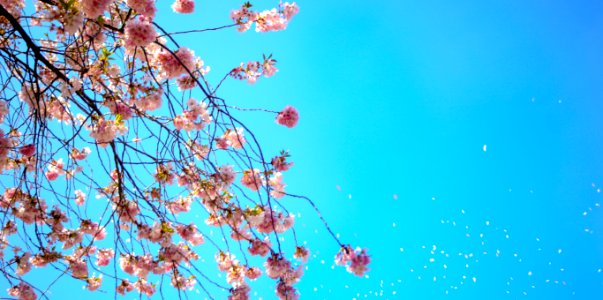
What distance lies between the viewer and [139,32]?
1819mm

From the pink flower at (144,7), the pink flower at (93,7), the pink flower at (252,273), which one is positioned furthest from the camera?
the pink flower at (252,273)

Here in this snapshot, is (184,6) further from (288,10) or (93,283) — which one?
(93,283)

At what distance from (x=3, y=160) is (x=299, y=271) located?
1.20 meters

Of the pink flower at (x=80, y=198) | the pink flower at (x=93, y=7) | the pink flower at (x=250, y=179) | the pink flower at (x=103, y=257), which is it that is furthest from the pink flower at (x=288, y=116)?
the pink flower at (x=80, y=198)

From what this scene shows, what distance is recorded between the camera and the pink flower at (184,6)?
7.91 ft

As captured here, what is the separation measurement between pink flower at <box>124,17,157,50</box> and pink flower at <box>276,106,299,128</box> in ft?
2.42

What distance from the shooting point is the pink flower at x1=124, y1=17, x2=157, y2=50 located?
1817mm

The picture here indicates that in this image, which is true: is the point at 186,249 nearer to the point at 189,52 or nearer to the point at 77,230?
the point at 77,230

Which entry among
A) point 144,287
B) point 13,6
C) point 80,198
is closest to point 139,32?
point 13,6

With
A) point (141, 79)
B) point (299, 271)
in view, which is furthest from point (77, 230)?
point (299, 271)

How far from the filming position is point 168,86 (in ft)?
6.82

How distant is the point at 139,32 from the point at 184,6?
64cm

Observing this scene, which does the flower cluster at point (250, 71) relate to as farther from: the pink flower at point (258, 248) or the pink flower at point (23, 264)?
the pink flower at point (23, 264)

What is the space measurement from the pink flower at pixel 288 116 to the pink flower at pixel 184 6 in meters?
0.62
